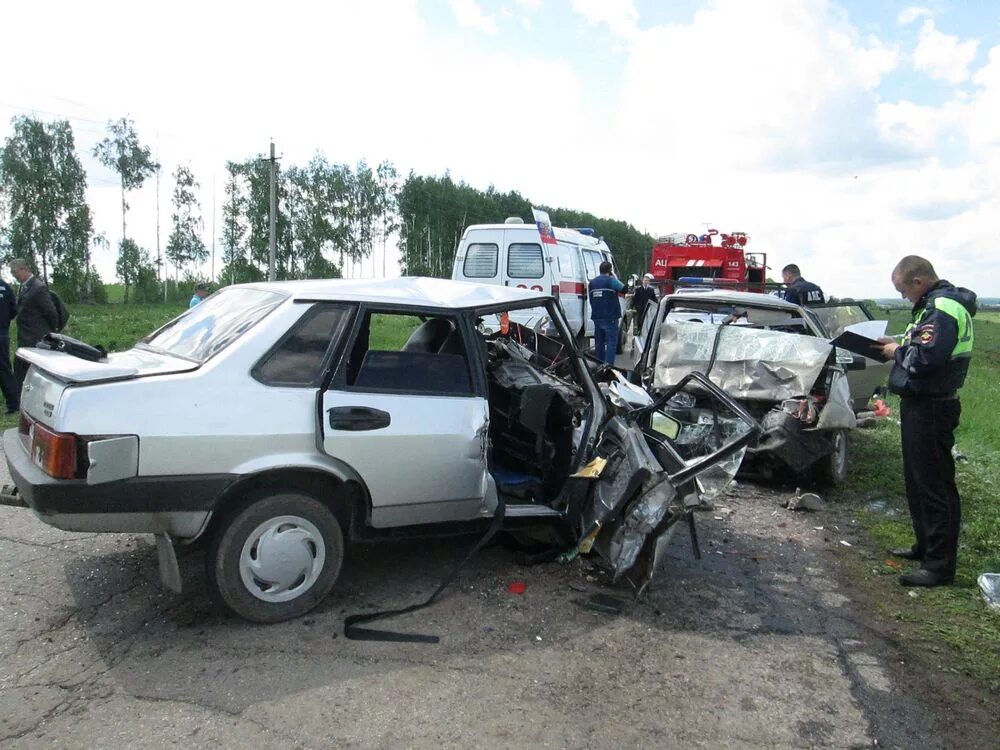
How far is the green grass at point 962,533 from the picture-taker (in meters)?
3.89

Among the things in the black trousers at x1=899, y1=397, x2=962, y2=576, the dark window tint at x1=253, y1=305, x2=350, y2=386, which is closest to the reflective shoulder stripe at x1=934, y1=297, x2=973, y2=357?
the black trousers at x1=899, y1=397, x2=962, y2=576

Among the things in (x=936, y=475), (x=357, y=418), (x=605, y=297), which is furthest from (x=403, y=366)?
(x=605, y=297)

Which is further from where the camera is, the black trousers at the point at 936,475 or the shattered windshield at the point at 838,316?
the shattered windshield at the point at 838,316

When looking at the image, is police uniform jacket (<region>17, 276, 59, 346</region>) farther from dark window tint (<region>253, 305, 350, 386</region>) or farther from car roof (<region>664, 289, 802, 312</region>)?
car roof (<region>664, 289, 802, 312</region>)

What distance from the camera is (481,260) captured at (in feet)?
44.3

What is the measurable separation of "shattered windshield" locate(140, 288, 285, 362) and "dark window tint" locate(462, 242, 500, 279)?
8998 millimetres

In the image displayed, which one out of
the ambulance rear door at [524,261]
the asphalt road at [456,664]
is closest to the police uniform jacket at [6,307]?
the asphalt road at [456,664]

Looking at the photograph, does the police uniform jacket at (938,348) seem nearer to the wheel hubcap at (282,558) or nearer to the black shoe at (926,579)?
the black shoe at (926,579)

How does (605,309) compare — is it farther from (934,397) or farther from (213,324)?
(213,324)

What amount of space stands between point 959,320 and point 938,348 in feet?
0.78

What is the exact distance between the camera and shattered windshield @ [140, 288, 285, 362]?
382 centimetres

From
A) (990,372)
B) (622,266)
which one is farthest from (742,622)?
(622,266)

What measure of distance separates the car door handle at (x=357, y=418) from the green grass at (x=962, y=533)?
297cm

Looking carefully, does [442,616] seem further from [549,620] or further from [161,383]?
[161,383]
